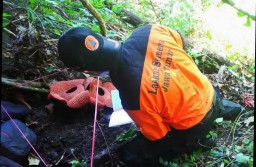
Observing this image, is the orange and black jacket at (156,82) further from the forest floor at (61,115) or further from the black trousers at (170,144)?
the forest floor at (61,115)

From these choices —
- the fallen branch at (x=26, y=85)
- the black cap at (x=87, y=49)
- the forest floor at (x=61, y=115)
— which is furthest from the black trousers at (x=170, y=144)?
the fallen branch at (x=26, y=85)

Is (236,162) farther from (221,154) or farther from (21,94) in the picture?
(21,94)

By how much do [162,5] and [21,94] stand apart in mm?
3747

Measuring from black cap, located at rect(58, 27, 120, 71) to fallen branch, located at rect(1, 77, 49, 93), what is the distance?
1191mm

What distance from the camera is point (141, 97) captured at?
2.13m

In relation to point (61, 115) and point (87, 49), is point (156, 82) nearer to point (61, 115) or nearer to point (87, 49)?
point (87, 49)

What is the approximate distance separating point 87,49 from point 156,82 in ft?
1.71

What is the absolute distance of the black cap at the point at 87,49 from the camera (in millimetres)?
2072

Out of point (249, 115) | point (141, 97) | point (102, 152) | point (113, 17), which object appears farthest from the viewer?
point (113, 17)

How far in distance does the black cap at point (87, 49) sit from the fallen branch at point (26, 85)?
1.19m

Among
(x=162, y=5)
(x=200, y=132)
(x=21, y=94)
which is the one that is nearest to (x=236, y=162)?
(x=200, y=132)

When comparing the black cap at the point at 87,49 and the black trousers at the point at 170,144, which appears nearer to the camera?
the black cap at the point at 87,49

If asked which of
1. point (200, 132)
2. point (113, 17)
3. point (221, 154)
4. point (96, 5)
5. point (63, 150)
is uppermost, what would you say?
point (96, 5)

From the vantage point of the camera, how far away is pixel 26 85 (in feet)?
10.6
